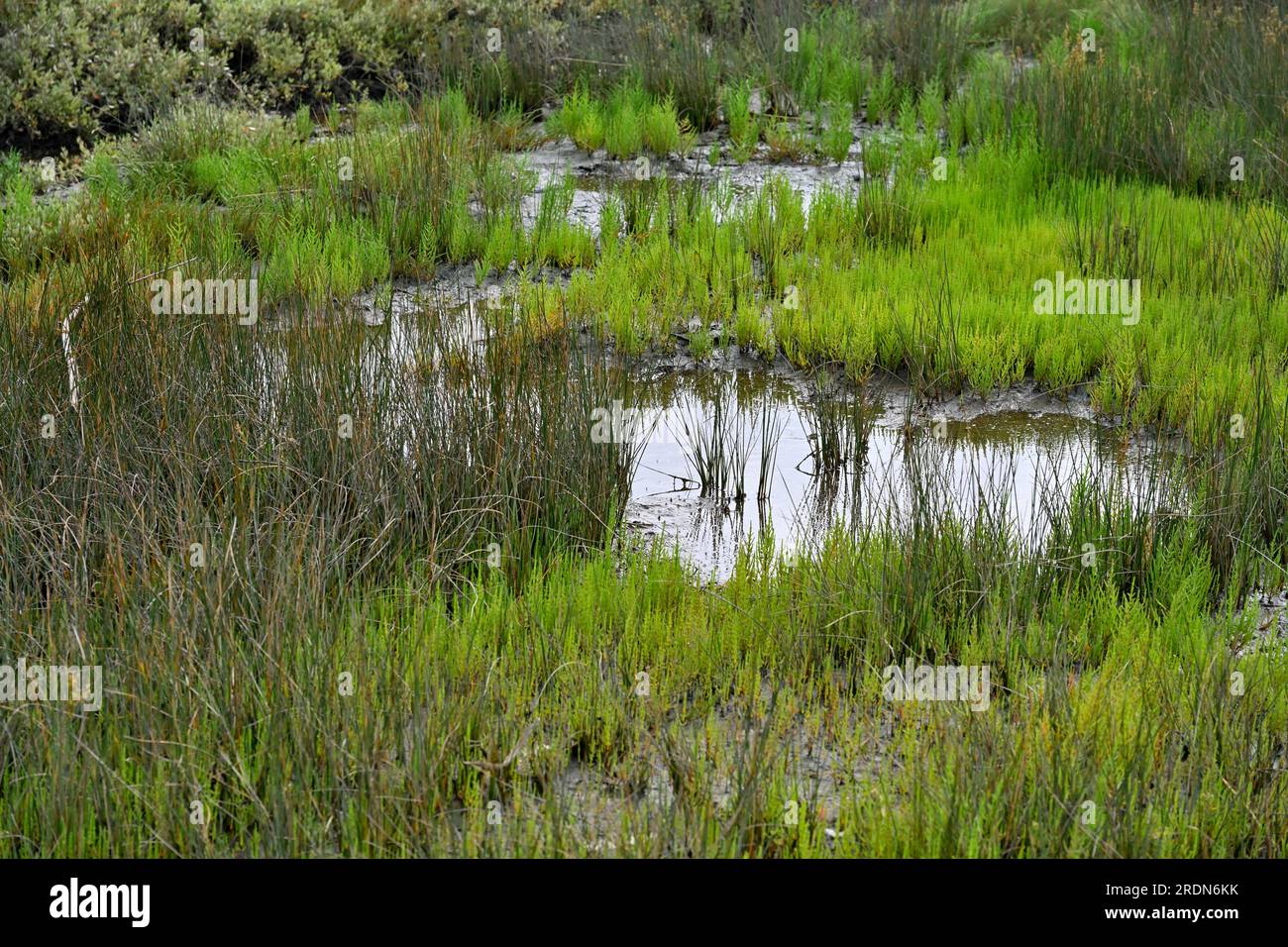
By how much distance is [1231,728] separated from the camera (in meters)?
3.19

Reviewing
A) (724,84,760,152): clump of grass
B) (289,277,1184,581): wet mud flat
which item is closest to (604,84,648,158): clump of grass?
(724,84,760,152): clump of grass

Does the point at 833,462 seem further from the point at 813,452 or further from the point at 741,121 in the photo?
the point at 741,121

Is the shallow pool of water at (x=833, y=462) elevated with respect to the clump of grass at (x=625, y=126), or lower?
lower

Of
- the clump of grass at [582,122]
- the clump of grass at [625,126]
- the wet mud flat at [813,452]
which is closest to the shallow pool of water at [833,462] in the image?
the wet mud flat at [813,452]

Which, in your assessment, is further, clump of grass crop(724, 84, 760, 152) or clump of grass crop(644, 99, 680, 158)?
clump of grass crop(724, 84, 760, 152)

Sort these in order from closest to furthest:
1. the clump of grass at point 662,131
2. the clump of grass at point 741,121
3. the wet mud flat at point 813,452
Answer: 1. the wet mud flat at point 813,452
2. the clump of grass at point 662,131
3. the clump of grass at point 741,121

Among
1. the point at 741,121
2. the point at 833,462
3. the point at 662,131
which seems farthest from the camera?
the point at 741,121

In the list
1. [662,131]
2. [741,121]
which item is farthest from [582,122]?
[741,121]

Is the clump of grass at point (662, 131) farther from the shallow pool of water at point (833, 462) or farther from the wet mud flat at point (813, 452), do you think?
the shallow pool of water at point (833, 462)

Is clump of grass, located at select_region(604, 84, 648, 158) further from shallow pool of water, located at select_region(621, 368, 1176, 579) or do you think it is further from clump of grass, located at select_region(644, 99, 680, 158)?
shallow pool of water, located at select_region(621, 368, 1176, 579)

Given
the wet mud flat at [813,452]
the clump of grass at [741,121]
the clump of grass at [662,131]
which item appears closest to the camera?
the wet mud flat at [813,452]

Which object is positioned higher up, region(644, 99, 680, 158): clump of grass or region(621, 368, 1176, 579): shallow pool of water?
region(644, 99, 680, 158): clump of grass
